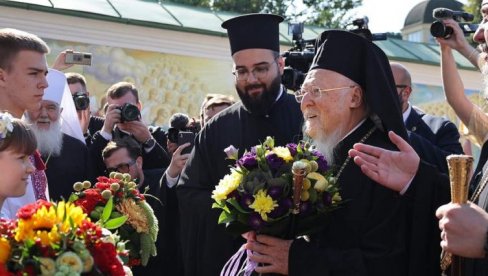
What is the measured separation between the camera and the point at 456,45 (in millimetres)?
5129

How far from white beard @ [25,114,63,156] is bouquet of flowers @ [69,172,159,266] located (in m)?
1.51

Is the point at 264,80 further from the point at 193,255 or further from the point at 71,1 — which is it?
the point at 71,1

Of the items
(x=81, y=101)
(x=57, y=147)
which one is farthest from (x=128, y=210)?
(x=81, y=101)

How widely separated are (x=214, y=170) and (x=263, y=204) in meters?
1.85

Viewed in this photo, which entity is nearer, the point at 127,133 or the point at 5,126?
the point at 5,126

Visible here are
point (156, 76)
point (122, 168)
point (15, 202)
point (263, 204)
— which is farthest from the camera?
point (156, 76)

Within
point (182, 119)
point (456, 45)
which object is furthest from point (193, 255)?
point (456, 45)

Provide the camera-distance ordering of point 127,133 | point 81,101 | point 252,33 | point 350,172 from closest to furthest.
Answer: point 350,172 → point 252,33 → point 127,133 → point 81,101

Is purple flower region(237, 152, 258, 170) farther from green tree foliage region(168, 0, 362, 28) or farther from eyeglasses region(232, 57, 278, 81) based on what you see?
green tree foliage region(168, 0, 362, 28)

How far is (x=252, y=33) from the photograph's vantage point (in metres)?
5.85

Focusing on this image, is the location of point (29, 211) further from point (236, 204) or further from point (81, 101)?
point (81, 101)

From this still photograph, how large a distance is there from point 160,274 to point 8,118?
114 inches

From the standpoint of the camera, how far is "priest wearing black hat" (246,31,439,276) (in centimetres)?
382

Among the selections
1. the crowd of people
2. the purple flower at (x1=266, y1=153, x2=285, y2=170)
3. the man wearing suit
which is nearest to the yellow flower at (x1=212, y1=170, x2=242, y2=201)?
the purple flower at (x1=266, y1=153, x2=285, y2=170)
